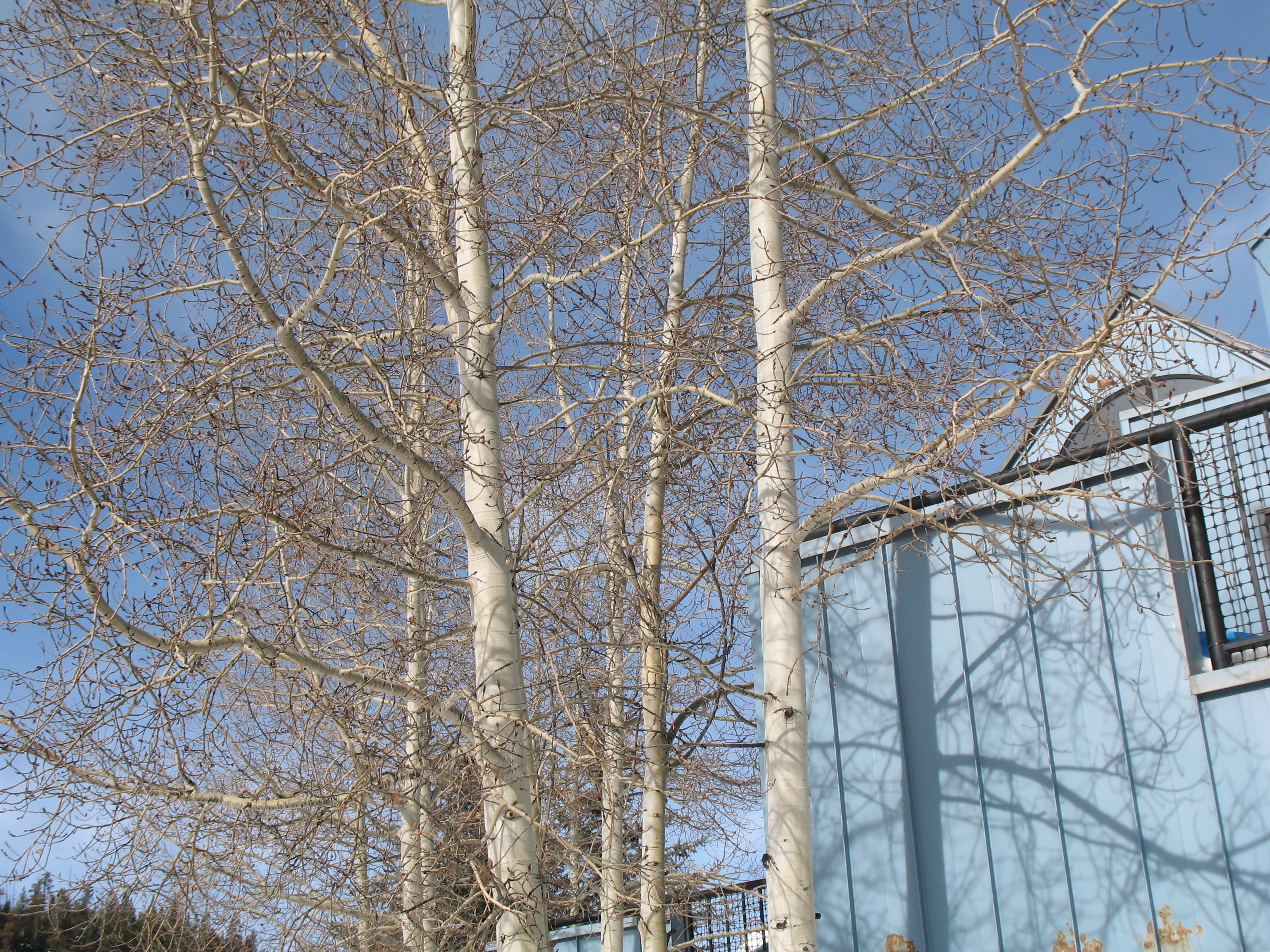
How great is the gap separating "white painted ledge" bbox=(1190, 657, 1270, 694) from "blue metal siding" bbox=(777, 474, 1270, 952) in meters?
0.07

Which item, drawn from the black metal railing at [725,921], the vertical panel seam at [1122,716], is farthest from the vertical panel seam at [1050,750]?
the black metal railing at [725,921]

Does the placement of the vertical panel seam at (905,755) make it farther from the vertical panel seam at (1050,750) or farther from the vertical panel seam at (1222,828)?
the vertical panel seam at (1222,828)

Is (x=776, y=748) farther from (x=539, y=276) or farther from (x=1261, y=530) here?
(x=1261, y=530)

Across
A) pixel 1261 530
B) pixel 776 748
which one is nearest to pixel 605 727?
pixel 776 748

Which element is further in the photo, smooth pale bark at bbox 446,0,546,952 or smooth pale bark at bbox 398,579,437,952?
smooth pale bark at bbox 398,579,437,952

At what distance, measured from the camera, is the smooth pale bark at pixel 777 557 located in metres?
4.27

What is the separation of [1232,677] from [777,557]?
7.11 feet

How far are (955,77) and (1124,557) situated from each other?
2705mm

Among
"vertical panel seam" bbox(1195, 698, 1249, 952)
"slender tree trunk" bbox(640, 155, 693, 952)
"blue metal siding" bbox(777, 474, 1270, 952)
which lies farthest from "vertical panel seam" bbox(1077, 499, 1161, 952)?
"slender tree trunk" bbox(640, 155, 693, 952)

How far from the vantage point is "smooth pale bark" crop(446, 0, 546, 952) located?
4.13 m

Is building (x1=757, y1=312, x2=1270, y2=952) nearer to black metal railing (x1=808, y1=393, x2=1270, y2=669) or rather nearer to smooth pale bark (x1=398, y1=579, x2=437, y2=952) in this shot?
black metal railing (x1=808, y1=393, x2=1270, y2=669)

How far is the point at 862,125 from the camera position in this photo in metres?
5.78

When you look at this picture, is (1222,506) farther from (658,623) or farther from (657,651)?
(657,651)

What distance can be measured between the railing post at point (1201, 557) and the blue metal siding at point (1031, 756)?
14 cm
